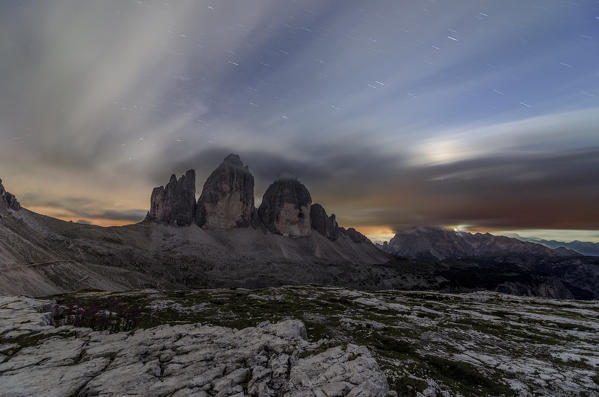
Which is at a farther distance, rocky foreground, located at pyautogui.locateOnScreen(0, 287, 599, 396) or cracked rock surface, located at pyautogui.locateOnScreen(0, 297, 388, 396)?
rocky foreground, located at pyautogui.locateOnScreen(0, 287, 599, 396)

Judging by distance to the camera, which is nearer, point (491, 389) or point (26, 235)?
point (491, 389)

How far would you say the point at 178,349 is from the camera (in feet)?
78.5

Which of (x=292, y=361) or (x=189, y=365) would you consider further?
(x=189, y=365)

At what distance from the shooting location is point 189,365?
67.2ft

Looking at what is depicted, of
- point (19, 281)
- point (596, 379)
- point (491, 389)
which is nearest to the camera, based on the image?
point (491, 389)

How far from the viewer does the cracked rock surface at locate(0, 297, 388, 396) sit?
15.9 meters

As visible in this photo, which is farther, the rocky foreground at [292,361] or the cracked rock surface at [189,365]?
the rocky foreground at [292,361]

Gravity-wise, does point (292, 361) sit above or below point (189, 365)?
above

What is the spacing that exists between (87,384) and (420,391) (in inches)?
903

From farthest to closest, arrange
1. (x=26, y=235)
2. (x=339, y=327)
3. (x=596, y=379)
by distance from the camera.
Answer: (x=26, y=235) → (x=339, y=327) → (x=596, y=379)

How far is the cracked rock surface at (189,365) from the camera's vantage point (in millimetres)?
15930

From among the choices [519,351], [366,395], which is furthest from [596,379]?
[366,395]

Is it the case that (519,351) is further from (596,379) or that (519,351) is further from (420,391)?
(420,391)

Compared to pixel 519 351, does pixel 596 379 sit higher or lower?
higher
